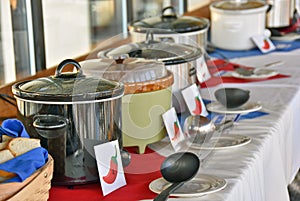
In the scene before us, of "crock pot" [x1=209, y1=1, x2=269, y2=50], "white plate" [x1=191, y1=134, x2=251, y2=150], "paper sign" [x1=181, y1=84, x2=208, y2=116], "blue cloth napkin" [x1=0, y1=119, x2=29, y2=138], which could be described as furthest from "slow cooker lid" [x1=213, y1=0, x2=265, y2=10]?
"blue cloth napkin" [x1=0, y1=119, x2=29, y2=138]

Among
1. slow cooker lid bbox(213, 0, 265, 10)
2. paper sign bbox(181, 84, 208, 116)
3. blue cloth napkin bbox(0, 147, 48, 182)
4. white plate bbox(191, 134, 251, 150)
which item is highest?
slow cooker lid bbox(213, 0, 265, 10)

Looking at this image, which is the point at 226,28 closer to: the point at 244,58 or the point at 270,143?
the point at 244,58

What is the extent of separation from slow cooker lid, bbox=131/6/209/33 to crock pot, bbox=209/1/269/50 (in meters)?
0.48

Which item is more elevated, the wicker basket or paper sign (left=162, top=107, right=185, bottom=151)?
the wicker basket

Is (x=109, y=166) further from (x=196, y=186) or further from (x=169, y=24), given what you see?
(x=169, y=24)

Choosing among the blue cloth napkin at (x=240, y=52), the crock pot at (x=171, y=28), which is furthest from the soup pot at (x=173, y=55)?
the blue cloth napkin at (x=240, y=52)

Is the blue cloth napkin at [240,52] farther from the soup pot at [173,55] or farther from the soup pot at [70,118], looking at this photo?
the soup pot at [70,118]

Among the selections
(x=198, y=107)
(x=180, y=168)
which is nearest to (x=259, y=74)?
(x=198, y=107)

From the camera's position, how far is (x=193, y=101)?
4.91 ft

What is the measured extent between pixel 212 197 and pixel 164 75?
34 cm

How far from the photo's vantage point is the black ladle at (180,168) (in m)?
1.08

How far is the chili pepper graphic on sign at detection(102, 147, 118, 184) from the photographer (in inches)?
42.6

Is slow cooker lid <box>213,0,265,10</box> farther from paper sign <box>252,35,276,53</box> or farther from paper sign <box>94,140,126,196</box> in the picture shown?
paper sign <box>94,140,126,196</box>

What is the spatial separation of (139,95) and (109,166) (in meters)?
0.20
